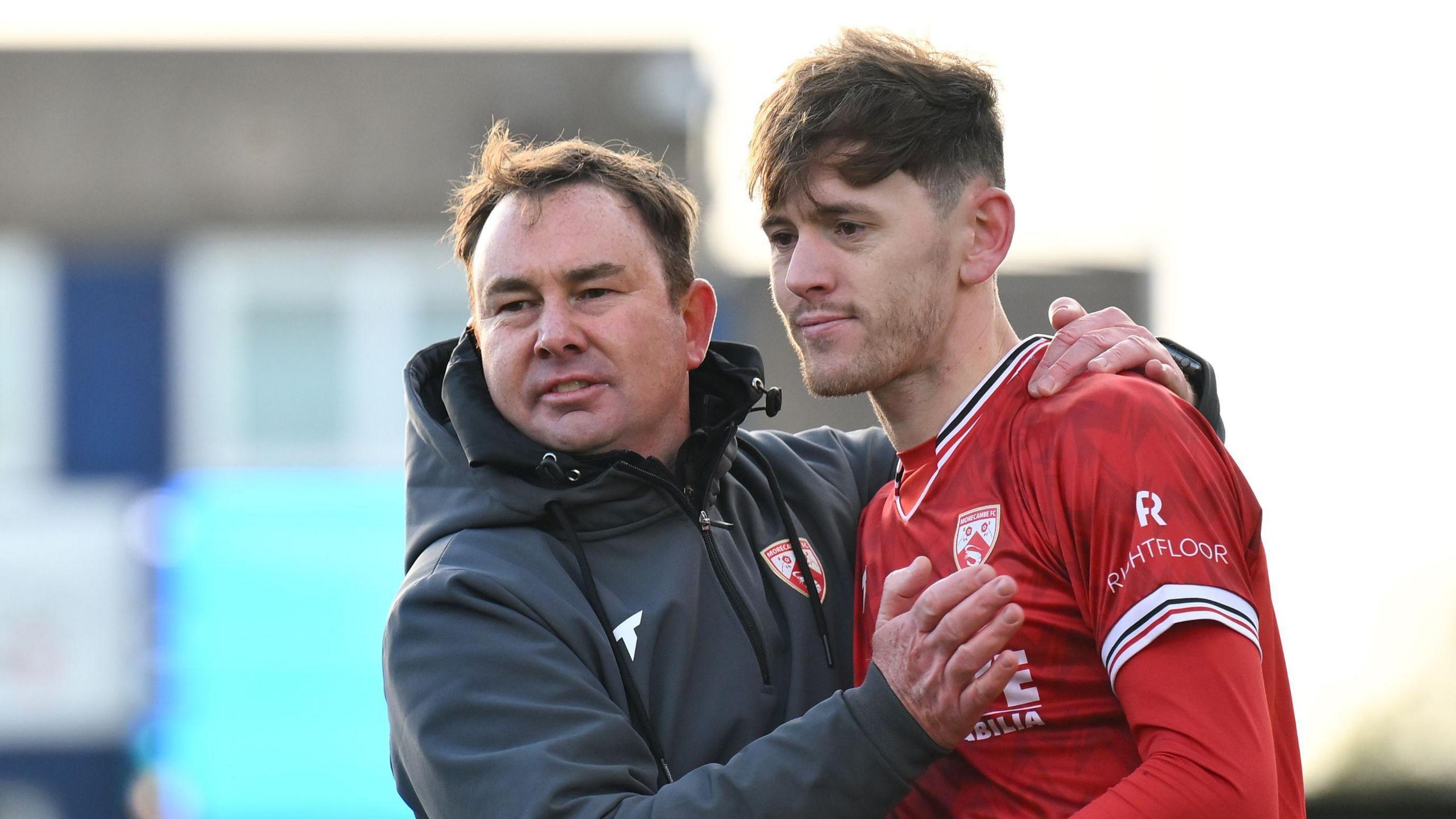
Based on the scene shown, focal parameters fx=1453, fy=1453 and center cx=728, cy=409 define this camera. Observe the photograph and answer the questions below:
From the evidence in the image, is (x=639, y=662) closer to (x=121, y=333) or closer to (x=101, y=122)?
(x=121, y=333)

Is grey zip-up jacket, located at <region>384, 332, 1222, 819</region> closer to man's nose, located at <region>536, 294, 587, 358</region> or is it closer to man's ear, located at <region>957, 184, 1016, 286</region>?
man's nose, located at <region>536, 294, 587, 358</region>

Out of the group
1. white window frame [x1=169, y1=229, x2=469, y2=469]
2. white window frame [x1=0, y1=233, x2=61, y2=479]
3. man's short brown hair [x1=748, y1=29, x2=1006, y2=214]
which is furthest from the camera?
white window frame [x1=169, y1=229, x2=469, y2=469]

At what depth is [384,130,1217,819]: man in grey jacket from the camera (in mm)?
2166

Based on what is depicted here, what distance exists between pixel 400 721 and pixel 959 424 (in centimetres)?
106

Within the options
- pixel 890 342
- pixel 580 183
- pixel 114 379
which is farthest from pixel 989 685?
pixel 114 379

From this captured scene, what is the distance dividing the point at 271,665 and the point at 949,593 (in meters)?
6.67

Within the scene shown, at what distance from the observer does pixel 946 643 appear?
2.05 metres

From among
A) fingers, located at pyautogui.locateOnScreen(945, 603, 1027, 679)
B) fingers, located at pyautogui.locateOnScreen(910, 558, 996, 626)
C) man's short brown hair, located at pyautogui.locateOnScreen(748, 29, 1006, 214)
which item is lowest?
fingers, located at pyautogui.locateOnScreen(945, 603, 1027, 679)

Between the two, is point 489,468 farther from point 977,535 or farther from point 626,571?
point 977,535

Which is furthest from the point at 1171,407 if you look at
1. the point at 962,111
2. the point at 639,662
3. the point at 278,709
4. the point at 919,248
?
the point at 278,709

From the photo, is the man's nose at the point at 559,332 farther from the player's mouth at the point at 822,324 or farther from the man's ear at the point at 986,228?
the man's ear at the point at 986,228

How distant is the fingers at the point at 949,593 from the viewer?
2.02 metres

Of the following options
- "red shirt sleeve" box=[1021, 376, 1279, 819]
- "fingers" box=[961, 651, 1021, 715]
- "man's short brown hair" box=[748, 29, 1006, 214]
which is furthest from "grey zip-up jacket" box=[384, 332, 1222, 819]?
"man's short brown hair" box=[748, 29, 1006, 214]

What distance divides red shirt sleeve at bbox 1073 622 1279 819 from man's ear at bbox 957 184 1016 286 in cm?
81
